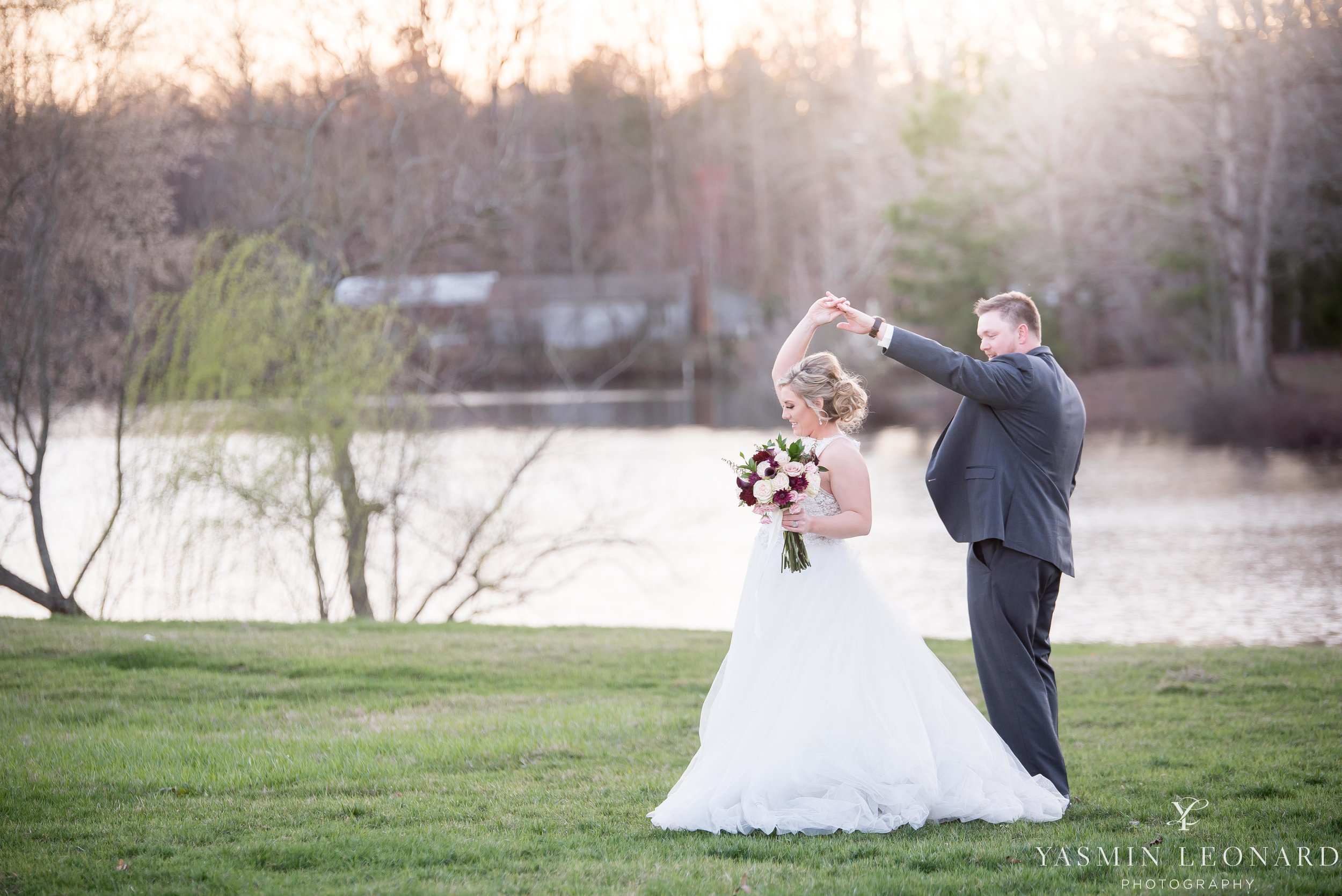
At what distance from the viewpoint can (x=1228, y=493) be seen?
24.2m

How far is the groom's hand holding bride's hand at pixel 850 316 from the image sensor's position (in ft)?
16.4

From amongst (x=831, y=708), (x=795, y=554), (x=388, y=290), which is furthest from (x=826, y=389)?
(x=388, y=290)

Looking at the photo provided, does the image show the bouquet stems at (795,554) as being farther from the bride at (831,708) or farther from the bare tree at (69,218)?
the bare tree at (69,218)

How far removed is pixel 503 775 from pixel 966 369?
312 cm

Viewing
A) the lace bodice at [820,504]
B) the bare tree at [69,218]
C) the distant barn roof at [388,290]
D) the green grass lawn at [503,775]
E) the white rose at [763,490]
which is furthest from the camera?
the distant barn roof at [388,290]

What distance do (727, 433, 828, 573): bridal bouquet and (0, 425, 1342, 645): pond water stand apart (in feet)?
24.4

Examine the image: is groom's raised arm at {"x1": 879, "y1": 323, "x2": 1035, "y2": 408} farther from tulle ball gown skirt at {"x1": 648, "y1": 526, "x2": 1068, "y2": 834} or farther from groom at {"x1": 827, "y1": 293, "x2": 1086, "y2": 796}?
tulle ball gown skirt at {"x1": 648, "y1": 526, "x2": 1068, "y2": 834}

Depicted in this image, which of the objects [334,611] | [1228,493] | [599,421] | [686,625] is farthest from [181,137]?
[599,421]

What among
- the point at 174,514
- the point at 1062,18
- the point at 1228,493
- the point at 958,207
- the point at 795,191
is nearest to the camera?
the point at 174,514

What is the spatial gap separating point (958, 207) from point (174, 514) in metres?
29.0

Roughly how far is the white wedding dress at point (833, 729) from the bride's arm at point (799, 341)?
1.21 feet

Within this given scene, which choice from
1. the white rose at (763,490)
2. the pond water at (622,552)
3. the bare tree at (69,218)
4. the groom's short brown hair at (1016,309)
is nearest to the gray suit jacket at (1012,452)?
the groom's short brown hair at (1016,309)

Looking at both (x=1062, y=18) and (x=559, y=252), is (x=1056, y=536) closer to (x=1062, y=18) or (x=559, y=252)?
(x=1062, y=18)

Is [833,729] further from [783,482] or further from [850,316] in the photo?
[850,316]
